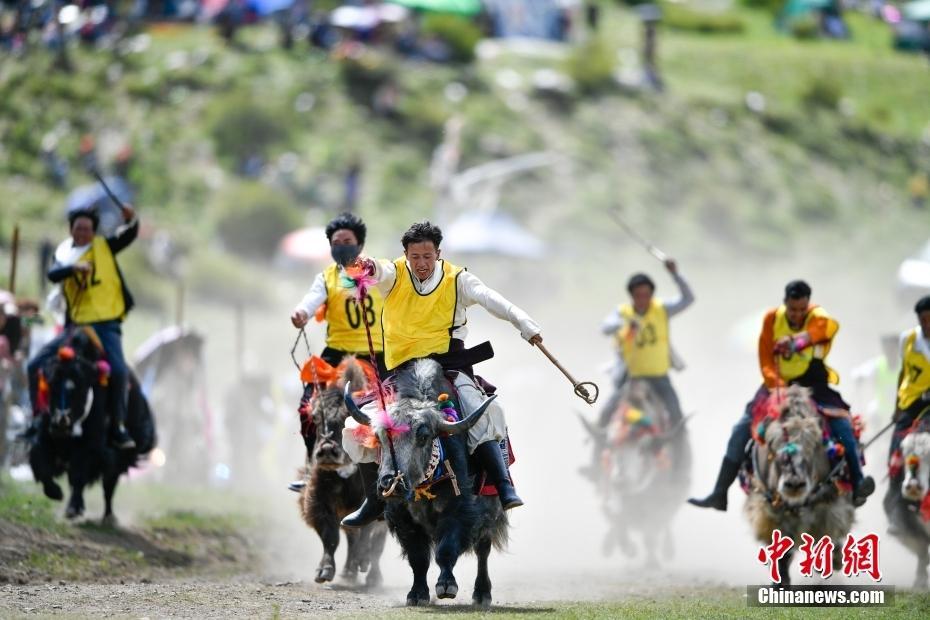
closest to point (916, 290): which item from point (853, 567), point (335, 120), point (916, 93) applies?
point (853, 567)

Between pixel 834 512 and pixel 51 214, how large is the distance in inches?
1277

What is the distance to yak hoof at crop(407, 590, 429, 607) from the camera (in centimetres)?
1115

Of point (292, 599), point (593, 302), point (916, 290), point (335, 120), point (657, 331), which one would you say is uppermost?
point (335, 120)

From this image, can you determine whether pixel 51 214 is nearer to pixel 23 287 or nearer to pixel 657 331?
pixel 23 287

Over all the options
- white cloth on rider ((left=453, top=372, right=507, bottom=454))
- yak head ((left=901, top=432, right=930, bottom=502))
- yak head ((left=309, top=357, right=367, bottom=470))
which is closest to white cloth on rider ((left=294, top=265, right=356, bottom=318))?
yak head ((left=309, top=357, right=367, bottom=470))

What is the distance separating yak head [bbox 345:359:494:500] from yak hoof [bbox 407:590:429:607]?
703 mm

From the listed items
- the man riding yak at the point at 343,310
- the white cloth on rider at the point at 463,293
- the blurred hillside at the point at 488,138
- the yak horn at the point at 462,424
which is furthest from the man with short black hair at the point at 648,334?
the blurred hillside at the point at 488,138

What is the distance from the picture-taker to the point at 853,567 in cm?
1334

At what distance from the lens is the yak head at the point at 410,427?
35.6 ft

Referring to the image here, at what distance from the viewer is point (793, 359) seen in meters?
13.7

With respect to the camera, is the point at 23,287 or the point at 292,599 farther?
the point at 23,287

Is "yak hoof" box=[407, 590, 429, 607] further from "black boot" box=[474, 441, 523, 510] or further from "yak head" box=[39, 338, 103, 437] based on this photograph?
"yak head" box=[39, 338, 103, 437]

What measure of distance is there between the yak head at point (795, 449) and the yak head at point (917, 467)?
128cm

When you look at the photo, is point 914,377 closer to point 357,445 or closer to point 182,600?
point 357,445
